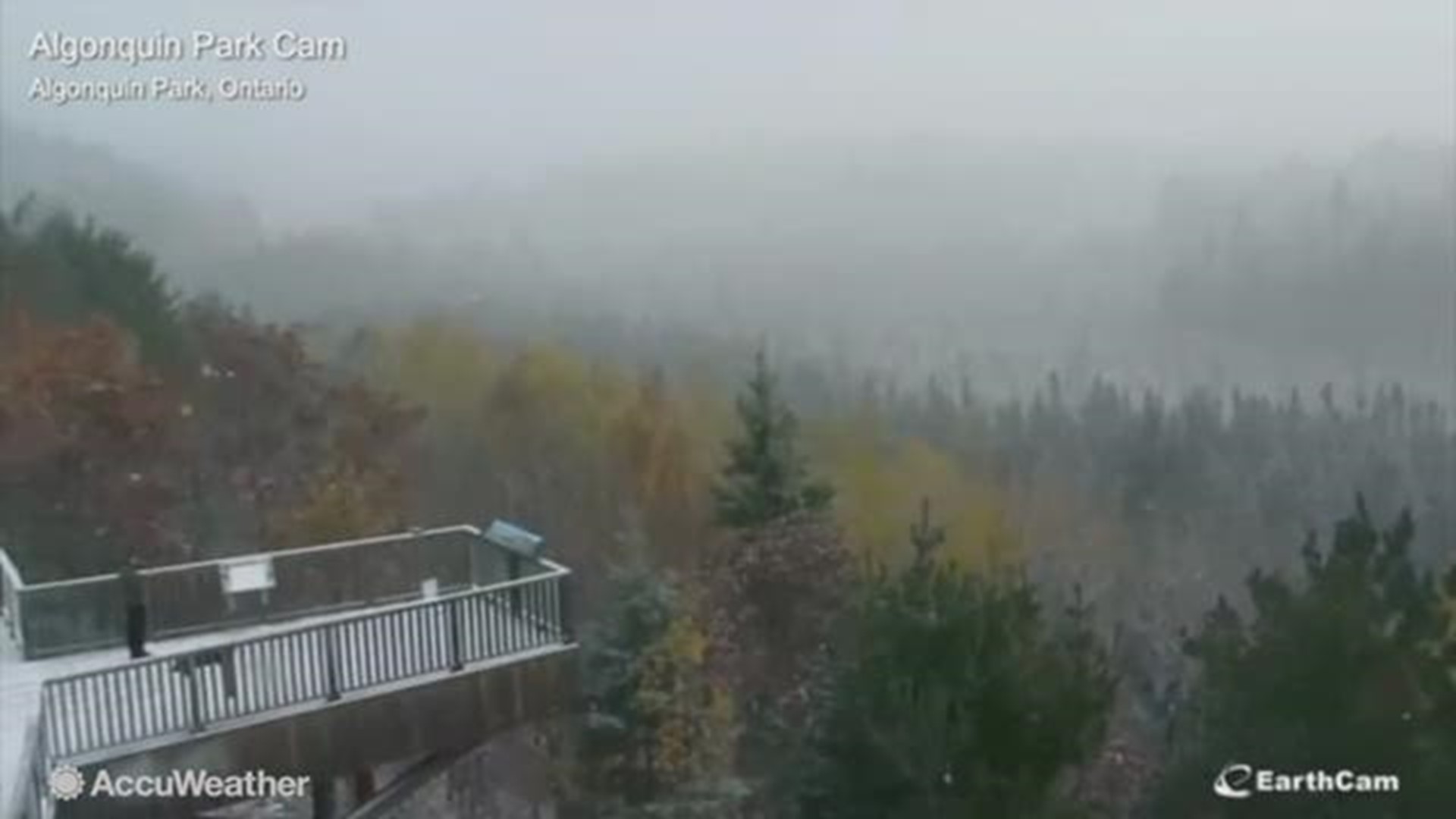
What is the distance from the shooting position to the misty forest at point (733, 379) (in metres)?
6.21

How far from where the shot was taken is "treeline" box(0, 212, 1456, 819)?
556 cm

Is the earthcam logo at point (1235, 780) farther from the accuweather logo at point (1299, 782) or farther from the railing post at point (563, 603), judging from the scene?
the railing post at point (563, 603)

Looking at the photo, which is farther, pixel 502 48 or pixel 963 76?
pixel 963 76

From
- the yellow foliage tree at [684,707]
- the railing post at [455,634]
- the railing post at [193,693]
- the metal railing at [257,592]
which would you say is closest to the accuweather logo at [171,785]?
the railing post at [193,693]

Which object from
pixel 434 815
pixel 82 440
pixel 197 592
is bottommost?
pixel 434 815

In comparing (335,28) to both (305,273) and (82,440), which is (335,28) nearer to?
(305,273)

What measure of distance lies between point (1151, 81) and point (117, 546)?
185 inches

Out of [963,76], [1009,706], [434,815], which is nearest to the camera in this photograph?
[1009,706]

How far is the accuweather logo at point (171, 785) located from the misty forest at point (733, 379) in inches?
58.7

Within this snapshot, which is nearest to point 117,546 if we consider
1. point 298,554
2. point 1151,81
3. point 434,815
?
point 298,554

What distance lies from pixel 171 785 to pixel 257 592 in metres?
1.14

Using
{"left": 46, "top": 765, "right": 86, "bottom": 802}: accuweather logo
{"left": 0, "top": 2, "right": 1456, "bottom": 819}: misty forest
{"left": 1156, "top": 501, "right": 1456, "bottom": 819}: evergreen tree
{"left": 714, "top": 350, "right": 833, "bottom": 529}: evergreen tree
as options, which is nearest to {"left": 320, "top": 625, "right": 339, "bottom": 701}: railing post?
{"left": 46, "top": 765, "right": 86, "bottom": 802}: accuweather logo

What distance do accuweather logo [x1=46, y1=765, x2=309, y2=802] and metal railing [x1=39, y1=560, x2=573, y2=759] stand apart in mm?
79

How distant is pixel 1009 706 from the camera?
469 centimetres
